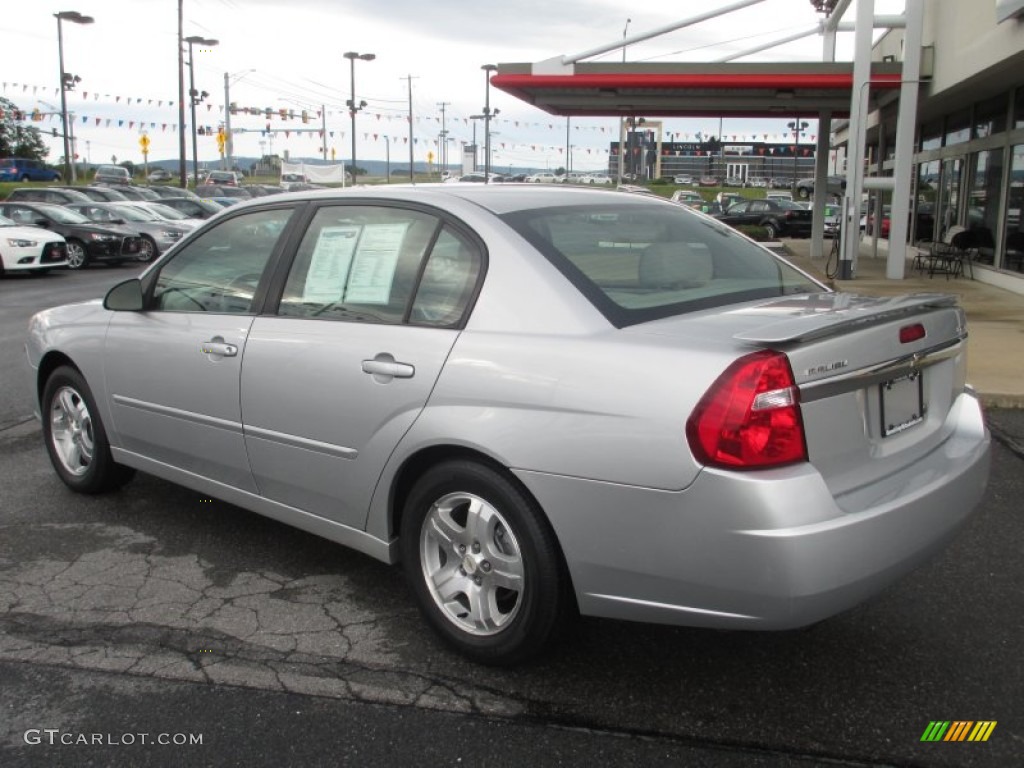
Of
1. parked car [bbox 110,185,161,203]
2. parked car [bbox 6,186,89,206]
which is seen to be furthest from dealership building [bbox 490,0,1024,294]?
parked car [bbox 110,185,161,203]

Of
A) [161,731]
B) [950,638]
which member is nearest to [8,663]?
[161,731]

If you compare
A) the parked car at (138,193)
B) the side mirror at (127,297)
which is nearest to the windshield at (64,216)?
the parked car at (138,193)

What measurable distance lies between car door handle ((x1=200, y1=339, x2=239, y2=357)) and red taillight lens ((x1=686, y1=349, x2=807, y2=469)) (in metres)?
2.10

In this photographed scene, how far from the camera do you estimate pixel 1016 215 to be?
14852mm

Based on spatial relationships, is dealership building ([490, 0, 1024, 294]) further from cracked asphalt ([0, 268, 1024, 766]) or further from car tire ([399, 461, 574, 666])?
car tire ([399, 461, 574, 666])

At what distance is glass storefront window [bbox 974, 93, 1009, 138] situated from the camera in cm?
1595

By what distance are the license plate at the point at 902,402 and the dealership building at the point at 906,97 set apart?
1060 centimetres

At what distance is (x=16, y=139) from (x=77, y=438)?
7921 cm

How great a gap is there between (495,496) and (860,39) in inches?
634

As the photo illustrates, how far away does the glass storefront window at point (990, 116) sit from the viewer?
16.0 metres

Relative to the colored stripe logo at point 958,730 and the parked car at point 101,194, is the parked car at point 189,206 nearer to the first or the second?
the parked car at point 101,194

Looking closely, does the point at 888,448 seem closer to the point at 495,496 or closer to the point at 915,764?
the point at 915,764

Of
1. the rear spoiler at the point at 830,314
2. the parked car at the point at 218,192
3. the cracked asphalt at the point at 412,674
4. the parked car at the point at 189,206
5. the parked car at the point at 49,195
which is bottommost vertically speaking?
the cracked asphalt at the point at 412,674

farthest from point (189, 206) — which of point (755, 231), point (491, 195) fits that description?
point (491, 195)
